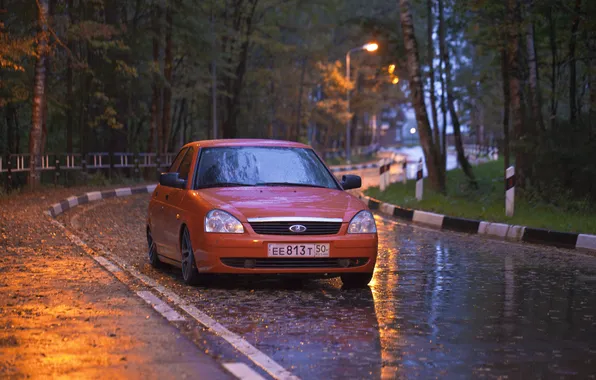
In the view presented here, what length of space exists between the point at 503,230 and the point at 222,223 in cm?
847

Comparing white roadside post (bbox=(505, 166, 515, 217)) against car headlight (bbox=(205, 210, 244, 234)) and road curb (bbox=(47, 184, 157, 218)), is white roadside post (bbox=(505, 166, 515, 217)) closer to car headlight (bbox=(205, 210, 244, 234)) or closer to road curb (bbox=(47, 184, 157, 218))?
road curb (bbox=(47, 184, 157, 218))

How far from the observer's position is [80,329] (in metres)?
7.62

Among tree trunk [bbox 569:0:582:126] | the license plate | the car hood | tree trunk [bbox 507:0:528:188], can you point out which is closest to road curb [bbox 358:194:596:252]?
tree trunk [bbox 507:0:528:188]

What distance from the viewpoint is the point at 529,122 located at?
2261 centimetres

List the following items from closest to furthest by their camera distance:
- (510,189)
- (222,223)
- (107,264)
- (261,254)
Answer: (261,254)
(222,223)
(107,264)
(510,189)

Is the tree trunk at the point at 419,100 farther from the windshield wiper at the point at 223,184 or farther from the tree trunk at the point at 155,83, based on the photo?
the windshield wiper at the point at 223,184

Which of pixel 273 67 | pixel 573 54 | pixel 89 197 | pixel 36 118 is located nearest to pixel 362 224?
pixel 573 54

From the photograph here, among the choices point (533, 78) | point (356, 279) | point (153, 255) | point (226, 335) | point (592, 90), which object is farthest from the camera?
point (533, 78)

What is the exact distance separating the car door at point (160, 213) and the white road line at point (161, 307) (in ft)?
6.38

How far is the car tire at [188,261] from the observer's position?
10203mm

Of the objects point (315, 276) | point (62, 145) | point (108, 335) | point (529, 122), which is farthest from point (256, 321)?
point (62, 145)

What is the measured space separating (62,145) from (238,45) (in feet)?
32.6

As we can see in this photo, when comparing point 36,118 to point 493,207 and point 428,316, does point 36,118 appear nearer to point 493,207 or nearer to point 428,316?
point 493,207

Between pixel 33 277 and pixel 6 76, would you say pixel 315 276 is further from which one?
pixel 6 76
